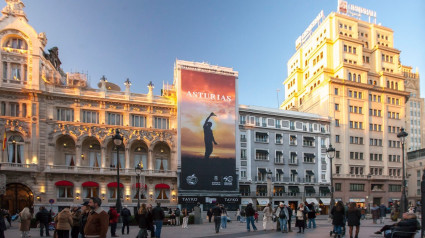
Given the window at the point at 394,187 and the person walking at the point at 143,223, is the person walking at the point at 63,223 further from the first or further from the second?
the window at the point at 394,187

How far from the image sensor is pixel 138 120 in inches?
2063

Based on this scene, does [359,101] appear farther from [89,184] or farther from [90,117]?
[89,184]

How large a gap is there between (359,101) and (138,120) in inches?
1675

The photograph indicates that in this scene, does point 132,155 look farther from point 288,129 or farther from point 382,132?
point 382,132

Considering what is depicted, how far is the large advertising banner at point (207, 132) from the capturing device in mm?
53156

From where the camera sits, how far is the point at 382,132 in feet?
234

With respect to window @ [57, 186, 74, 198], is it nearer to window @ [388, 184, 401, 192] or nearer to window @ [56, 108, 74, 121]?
window @ [56, 108, 74, 121]

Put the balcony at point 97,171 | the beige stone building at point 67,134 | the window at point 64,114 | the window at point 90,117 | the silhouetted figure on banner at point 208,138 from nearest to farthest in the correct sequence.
A: the beige stone building at point 67,134 < the balcony at point 97,171 < the window at point 64,114 < the window at point 90,117 < the silhouetted figure on banner at point 208,138

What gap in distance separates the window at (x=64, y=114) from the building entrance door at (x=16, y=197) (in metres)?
9.65

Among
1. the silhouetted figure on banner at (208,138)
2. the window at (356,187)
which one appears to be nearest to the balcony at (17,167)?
the silhouetted figure on banner at (208,138)

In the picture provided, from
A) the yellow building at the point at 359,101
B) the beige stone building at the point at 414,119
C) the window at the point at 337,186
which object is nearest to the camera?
the window at the point at 337,186

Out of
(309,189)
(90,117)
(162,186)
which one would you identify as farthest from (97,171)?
(309,189)

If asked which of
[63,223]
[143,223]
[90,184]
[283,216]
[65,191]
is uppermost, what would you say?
[63,223]

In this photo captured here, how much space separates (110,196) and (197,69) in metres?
22.4
